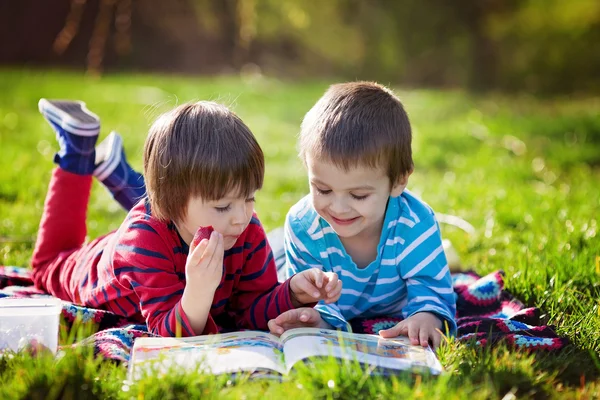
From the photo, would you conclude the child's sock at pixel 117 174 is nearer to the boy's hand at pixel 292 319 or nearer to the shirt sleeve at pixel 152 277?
the shirt sleeve at pixel 152 277

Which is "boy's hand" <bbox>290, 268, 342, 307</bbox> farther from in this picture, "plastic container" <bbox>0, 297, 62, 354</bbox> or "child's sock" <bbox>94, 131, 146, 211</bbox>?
"child's sock" <bbox>94, 131, 146, 211</bbox>

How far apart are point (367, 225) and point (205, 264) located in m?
0.71

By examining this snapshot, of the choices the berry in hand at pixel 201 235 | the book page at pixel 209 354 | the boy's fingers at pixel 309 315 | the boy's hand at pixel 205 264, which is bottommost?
the book page at pixel 209 354

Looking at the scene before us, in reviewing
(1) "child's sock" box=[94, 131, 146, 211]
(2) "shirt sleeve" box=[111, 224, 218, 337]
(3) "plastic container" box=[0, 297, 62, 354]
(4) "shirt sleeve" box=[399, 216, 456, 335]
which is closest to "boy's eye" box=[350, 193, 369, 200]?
(4) "shirt sleeve" box=[399, 216, 456, 335]

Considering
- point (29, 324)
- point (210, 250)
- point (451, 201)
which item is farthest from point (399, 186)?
point (451, 201)

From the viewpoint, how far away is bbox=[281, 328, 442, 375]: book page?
218cm

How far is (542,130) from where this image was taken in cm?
698

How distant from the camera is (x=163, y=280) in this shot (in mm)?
2602

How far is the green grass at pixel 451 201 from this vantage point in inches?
80.4

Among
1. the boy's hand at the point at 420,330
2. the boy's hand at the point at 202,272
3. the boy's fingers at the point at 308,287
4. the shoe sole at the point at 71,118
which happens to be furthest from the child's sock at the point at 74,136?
the boy's hand at the point at 420,330

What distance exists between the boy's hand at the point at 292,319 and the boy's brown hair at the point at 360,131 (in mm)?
533

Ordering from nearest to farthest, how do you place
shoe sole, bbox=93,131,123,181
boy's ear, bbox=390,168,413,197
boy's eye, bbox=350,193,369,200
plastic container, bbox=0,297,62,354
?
1. plastic container, bbox=0,297,62,354
2. boy's eye, bbox=350,193,369,200
3. boy's ear, bbox=390,168,413,197
4. shoe sole, bbox=93,131,123,181

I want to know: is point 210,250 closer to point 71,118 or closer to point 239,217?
point 239,217

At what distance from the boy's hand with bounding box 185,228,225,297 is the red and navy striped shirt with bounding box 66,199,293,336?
16 cm
